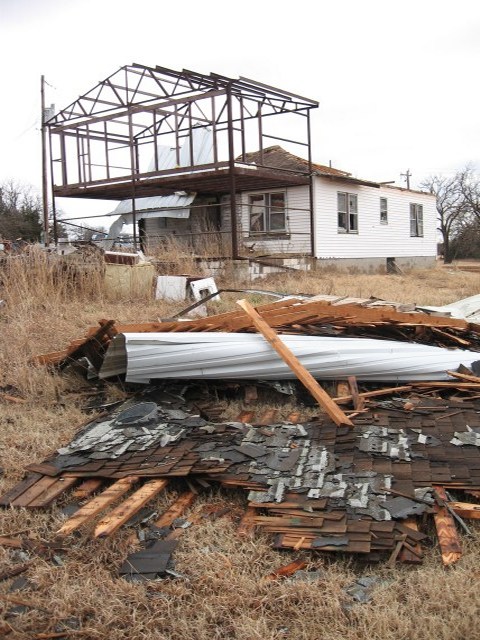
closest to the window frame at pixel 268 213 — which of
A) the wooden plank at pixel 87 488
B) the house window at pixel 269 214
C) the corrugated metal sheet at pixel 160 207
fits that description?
the house window at pixel 269 214

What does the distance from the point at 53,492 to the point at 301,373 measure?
81.3 inches

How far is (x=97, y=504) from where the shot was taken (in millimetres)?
3268

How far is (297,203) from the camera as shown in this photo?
65.2ft

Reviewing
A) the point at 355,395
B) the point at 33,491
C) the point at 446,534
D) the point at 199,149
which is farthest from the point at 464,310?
the point at 199,149

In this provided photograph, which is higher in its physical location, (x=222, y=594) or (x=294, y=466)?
(x=294, y=466)

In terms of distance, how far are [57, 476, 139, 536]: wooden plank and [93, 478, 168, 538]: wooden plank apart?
A: 72 mm

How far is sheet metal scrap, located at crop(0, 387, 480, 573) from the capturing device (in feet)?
9.67

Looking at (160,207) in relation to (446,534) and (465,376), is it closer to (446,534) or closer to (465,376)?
(465,376)

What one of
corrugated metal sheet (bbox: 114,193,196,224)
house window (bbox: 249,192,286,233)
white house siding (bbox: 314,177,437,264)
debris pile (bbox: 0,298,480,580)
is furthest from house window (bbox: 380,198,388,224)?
debris pile (bbox: 0,298,480,580)

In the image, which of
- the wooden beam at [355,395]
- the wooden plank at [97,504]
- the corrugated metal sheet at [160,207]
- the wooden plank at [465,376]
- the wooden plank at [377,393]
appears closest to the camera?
the wooden plank at [97,504]

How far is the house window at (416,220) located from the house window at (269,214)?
27.8 feet

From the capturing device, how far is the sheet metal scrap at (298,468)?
9.67 feet

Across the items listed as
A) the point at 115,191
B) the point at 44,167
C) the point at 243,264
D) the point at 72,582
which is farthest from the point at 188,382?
the point at 44,167

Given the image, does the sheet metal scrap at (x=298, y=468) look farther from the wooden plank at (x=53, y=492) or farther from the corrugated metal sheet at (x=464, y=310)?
the corrugated metal sheet at (x=464, y=310)
